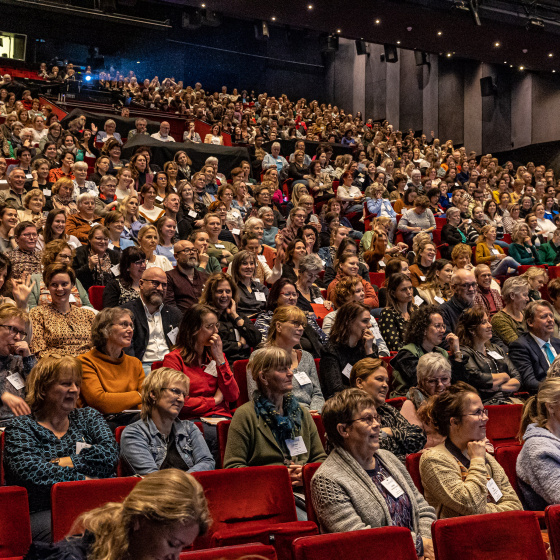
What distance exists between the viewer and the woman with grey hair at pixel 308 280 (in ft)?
14.3

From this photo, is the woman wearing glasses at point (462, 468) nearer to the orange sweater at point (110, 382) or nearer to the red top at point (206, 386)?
the red top at point (206, 386)

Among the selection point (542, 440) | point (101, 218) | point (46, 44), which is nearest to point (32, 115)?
point (101, 218)

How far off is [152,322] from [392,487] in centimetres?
176

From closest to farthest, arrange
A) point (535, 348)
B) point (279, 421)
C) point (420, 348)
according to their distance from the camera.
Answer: point (279, 421) → point (420, 348) → point (535, 348)

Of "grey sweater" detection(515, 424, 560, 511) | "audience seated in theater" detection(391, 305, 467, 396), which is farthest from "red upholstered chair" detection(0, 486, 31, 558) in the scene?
"audience seated in theater" detection(391, 305, 467, 396)

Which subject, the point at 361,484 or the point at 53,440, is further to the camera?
the point at 53,440

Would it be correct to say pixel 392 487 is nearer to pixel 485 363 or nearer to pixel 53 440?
pixel 53 440

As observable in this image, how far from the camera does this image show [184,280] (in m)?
4.15

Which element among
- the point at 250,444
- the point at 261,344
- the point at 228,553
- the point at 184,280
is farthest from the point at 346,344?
the point at 228,553

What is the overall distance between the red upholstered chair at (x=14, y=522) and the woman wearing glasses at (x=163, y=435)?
522 mm

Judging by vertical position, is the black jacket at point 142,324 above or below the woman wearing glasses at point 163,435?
above

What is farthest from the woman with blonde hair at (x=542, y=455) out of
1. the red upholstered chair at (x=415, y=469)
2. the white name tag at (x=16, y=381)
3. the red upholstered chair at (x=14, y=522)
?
the white name tag at (x=16, y=381)

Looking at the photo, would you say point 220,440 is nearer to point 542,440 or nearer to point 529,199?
point 542,440

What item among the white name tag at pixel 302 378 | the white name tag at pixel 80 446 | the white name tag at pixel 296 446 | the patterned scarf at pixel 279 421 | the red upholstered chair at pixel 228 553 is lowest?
the red upholstered chair at pixel 228 553
